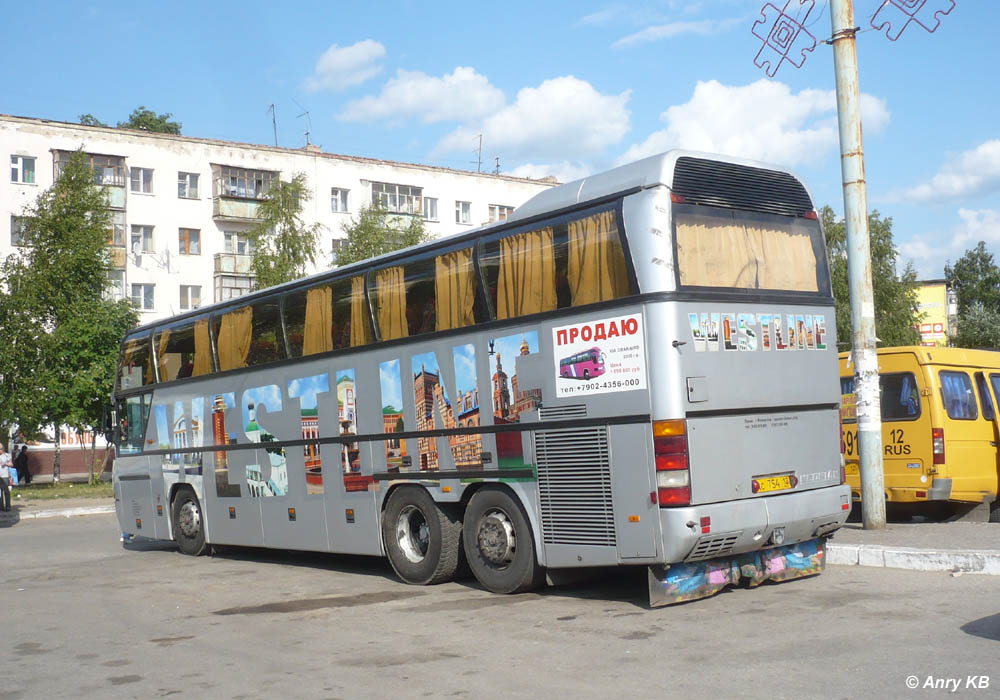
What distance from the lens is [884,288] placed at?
54844 mm

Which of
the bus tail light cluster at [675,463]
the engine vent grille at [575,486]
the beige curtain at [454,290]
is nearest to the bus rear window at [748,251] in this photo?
the bus tail light cluster at [675,463]

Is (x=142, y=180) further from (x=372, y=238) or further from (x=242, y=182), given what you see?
(x=372, y=238)

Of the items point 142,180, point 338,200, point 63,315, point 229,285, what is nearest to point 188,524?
point 63,315

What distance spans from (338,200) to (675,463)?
48973 millimetres

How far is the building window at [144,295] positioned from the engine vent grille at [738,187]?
43440 millimetres

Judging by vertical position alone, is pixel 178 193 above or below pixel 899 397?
above

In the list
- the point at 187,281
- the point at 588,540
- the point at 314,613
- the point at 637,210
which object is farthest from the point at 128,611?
the point at 187,281

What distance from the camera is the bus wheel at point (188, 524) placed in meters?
15.7

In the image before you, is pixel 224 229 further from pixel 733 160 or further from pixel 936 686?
pixel 936 686

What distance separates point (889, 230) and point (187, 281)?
37.2 m

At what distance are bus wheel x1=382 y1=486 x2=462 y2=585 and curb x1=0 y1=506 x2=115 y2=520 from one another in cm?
1706

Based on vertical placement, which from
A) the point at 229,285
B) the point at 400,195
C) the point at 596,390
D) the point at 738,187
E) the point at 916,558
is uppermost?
the point at 400,195

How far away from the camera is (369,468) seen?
39.1ft

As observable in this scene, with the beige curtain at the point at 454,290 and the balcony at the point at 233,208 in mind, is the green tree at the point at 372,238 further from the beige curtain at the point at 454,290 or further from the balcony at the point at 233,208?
the beige curtain at the point at 454,290
